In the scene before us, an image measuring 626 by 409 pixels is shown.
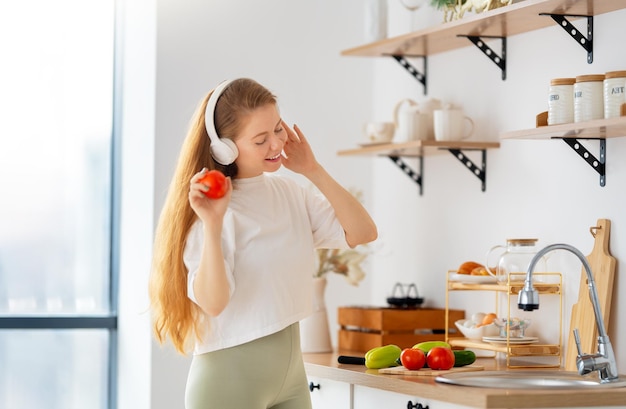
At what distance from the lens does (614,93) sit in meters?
2.54

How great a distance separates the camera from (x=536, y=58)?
9.95 ft

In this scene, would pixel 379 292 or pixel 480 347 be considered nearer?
pixel 480 347

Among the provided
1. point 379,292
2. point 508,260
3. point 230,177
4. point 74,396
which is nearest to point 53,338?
point 74,396

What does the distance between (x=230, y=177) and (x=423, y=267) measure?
1.21 meters

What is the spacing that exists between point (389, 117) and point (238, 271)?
59.4 inches

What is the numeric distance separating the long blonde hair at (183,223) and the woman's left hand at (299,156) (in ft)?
0.53

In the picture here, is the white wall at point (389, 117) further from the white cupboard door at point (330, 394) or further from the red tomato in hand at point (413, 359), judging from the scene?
the white cupboard door at point (330, 394)

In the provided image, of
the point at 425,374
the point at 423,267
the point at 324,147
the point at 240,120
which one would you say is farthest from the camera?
the point at 324,147

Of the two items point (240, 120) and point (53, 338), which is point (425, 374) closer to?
point (240, 120)

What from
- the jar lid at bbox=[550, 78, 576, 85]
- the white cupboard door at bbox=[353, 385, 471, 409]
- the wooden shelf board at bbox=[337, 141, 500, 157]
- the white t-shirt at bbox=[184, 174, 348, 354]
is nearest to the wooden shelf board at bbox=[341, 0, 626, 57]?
the jar lid at bbox=[550, 78, 576, 85]

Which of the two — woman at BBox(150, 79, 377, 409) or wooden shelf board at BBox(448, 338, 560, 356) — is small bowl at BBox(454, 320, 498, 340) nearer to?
wooden shelf board at BBox(448, 338, 560, 356)

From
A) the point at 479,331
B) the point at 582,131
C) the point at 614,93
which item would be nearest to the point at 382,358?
the point at 479,331

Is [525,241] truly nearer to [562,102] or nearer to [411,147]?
[562,102]

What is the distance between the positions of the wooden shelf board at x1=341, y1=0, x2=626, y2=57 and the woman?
0.83 m
